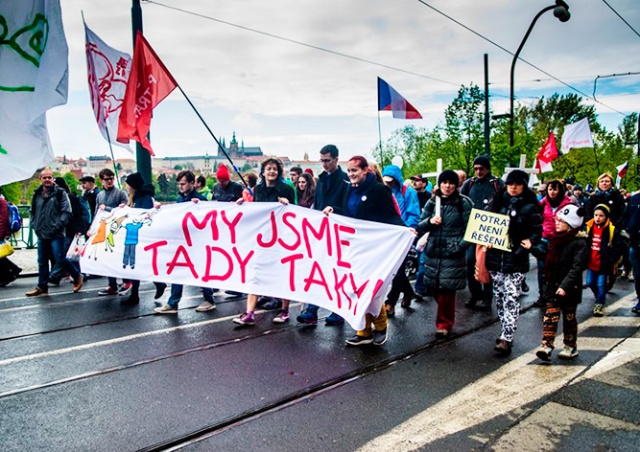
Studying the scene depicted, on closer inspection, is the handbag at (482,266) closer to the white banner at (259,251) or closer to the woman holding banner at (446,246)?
the woman holding banner at (446,246)

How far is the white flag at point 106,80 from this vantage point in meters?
8.62

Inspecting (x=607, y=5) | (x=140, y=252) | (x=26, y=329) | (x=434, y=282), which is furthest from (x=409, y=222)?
(x=607, y=5)

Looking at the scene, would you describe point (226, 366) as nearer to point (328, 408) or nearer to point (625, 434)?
point (328, 408)

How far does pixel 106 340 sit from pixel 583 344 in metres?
5.20

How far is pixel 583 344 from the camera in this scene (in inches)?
222

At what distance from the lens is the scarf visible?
4.99m

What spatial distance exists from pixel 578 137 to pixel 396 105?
35.8ft

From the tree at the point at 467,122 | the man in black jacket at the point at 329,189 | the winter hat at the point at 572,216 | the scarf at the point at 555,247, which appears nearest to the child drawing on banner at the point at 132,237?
the man in black jacket at the point at 329,189

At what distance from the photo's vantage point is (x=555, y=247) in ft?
16.7

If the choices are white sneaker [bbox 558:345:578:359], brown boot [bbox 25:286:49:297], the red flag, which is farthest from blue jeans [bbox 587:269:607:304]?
brown boot [bbox 25:286:49:297]

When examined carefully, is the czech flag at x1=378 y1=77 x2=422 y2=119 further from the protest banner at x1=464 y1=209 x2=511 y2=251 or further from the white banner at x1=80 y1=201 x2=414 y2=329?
the protest banner at x1=464 y1=209 x2=511 y2=251

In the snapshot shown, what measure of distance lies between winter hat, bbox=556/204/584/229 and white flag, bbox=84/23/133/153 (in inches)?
267

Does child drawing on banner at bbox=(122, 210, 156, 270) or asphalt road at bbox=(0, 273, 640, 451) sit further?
child drawing on banner at bbox=(122, 210, 156, 270)

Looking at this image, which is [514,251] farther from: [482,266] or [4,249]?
[4,249]
